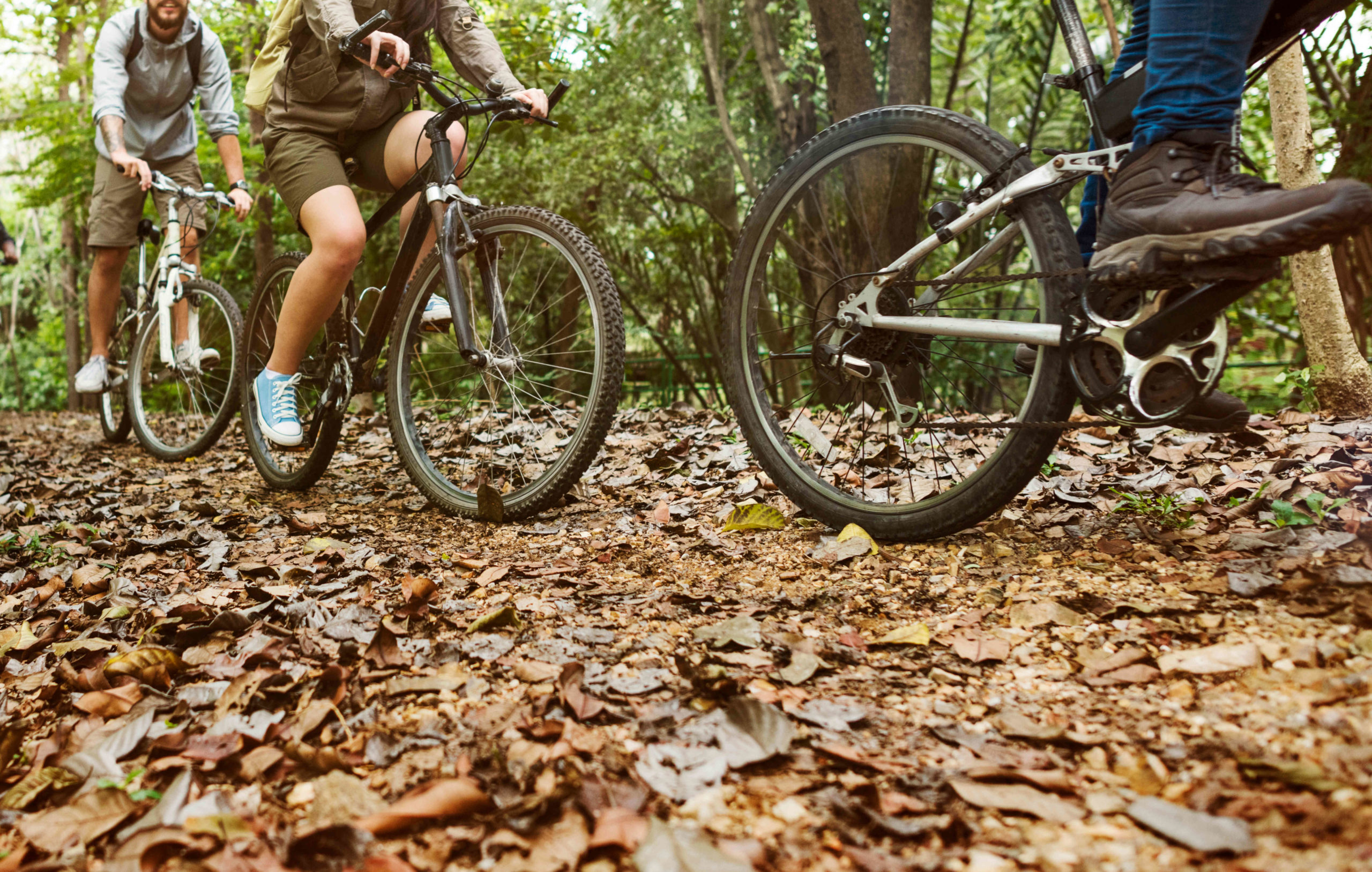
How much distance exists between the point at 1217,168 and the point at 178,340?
4460 mm

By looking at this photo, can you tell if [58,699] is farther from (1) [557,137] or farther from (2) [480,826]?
(1) [557,137]

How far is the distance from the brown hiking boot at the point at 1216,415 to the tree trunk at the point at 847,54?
3844 mm

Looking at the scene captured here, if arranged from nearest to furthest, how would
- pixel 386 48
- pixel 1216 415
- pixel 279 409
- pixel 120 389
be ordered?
pixel 1216 415 → pixel 386 48 → pixel 279 409 → pixel 120 389

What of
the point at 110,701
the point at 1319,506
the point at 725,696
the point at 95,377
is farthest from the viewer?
the point at 95,377

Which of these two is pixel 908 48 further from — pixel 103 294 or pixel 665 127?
pixel 103 294

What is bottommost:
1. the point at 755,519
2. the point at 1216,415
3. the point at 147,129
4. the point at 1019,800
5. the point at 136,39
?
the point at 1019,800

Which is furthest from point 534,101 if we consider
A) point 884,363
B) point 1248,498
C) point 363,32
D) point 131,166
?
point 131,166

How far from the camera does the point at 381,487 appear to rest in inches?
128

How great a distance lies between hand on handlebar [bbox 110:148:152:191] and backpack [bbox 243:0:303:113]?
168 cm

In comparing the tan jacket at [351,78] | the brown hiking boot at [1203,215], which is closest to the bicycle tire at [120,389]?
the tan jacket at [351,78]

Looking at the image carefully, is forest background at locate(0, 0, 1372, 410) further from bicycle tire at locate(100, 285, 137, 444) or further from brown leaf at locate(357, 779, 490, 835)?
brown leaf at locate(357, 779, 490, 835)

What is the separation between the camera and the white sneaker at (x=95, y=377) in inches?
184

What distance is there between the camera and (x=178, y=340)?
4355 mm

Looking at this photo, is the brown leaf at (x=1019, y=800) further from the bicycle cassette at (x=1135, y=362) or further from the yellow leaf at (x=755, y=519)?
the yellow leaf at (x=755, y=519)
